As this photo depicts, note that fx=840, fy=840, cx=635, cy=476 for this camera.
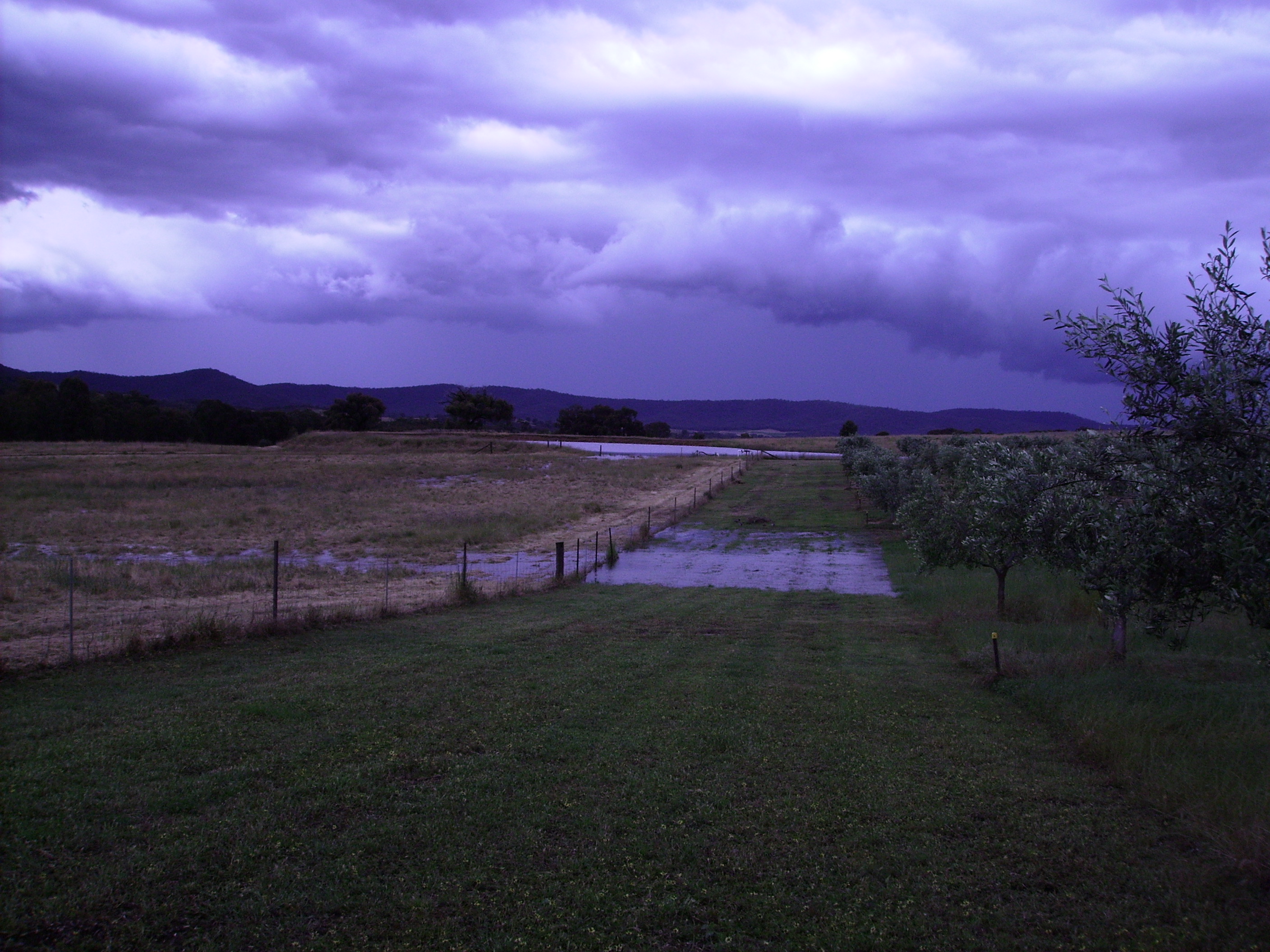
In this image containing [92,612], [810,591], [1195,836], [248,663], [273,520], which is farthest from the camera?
[273,520]

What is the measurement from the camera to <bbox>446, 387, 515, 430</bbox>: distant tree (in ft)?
528

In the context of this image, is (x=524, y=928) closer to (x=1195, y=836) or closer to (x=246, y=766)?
(x=246, y=766)

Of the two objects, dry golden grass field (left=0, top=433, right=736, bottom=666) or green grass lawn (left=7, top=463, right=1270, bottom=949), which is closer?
green grass lawn (left=7, top=463, right=1270, bottom=949)

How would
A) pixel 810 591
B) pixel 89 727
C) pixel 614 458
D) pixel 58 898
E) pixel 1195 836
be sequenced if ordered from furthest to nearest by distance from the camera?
pixel 614 458 < pixel 810 591 < pixel 89 727 < pixel 1195 836 < pixel 58 898

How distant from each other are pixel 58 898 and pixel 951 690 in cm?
1208

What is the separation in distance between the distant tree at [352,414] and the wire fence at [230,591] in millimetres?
125992

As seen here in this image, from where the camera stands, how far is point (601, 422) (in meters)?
187

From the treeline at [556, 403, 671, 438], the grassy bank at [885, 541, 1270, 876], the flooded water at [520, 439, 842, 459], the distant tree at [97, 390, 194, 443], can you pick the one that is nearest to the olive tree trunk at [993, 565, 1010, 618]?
the grassy bank at [885, 541, 1270, 876]

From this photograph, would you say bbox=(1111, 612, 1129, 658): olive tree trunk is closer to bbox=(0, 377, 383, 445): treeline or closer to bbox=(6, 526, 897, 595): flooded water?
bbox=(6, 526, 897, 595): flooded water

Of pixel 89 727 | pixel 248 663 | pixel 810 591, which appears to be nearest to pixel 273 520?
pixel 810 591

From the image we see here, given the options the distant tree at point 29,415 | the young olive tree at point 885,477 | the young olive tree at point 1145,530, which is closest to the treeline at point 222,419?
the distant tree at point 29,415

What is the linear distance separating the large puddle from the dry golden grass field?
334 centimetres

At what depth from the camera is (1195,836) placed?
789cm

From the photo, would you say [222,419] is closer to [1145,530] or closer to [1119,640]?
[1119,640]
